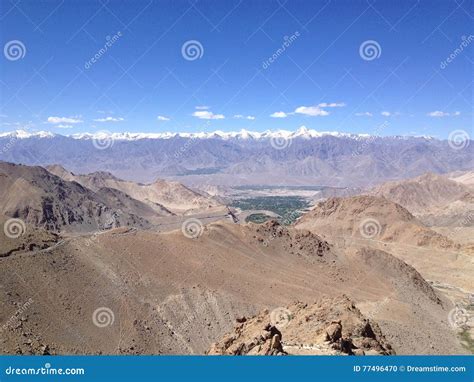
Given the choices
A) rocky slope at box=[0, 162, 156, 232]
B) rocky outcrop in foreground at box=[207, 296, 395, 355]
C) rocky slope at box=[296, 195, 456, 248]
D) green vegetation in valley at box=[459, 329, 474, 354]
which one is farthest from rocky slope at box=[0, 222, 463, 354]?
rocky slope at box=[0, 162, 156, 232]

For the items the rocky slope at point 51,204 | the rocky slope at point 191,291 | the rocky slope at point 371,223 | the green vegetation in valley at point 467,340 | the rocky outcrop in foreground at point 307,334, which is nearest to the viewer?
the rocky outcrop in foreground at point 307,334

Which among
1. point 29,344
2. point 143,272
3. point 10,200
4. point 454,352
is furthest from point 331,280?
point 10,200

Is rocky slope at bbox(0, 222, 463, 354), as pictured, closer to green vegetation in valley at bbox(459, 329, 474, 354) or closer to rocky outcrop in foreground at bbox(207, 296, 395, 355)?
rocky outcrop in foreground at bbox(207, 296, 395, 355)

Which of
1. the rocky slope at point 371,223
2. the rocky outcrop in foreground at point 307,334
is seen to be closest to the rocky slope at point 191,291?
the rocky outcrop in foreground at point 307,334

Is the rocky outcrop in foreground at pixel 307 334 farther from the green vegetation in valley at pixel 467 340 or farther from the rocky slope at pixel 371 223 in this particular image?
the rocky slope at pixel 371 223

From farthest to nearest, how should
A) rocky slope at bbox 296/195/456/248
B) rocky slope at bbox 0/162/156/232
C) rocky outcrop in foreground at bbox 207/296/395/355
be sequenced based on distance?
rocky slope at bbox 0/162/156/232, rocky slope at bbox 296/195/456/248, rocky outcrop in foreground at bbox 207/296/395/355

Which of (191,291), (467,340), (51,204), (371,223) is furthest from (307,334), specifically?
(51,204)

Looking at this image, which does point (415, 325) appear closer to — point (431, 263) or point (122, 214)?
point (431, 263)

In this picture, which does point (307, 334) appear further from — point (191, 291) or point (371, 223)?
point (371, 223)
